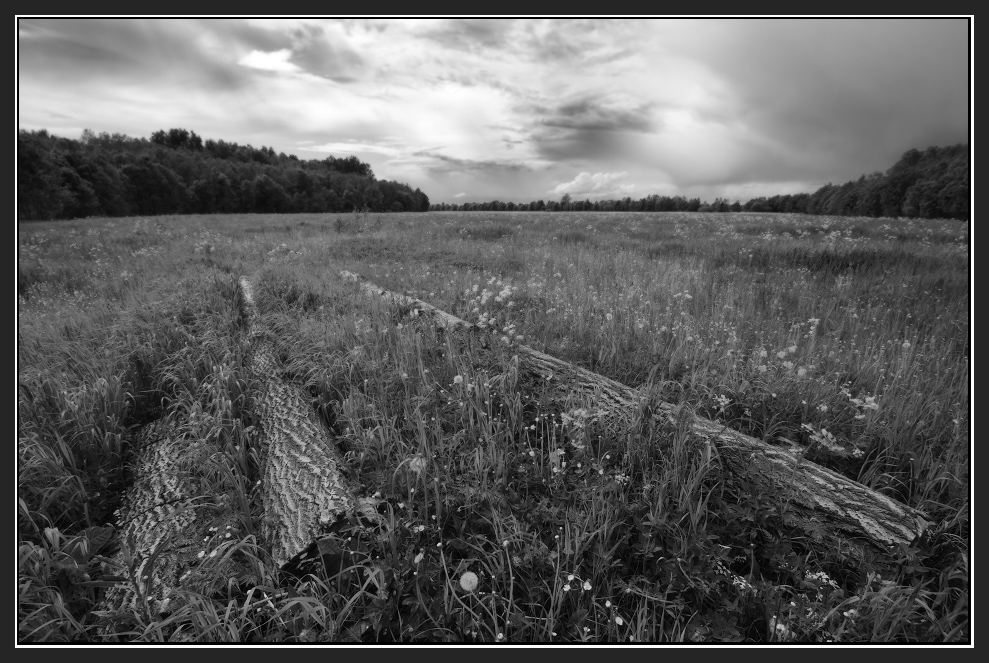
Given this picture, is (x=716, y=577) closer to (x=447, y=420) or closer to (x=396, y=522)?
(x=396, y=522)

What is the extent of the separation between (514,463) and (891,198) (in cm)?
1862

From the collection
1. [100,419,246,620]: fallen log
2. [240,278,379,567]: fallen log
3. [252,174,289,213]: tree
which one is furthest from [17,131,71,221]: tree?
[252,174,289,213]: tree

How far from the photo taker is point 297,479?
2.42 metres

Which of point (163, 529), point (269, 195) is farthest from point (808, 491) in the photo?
point (269, 195)

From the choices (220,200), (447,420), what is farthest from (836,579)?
(220,200)

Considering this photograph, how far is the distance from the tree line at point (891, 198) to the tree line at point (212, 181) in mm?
22466

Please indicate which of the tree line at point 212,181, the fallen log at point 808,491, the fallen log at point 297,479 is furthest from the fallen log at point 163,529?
the tree line at point 212,181

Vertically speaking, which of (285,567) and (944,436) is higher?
(944,436)

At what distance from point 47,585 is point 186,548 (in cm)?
64

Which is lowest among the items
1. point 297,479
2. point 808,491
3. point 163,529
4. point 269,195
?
point 163,529

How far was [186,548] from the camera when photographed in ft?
7.20

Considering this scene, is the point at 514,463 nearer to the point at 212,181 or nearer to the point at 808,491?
the point at 808,491

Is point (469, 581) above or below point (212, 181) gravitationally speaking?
below

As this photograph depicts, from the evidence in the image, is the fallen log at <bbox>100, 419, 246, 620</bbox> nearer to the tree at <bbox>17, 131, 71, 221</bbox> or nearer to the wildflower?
the wildflower
